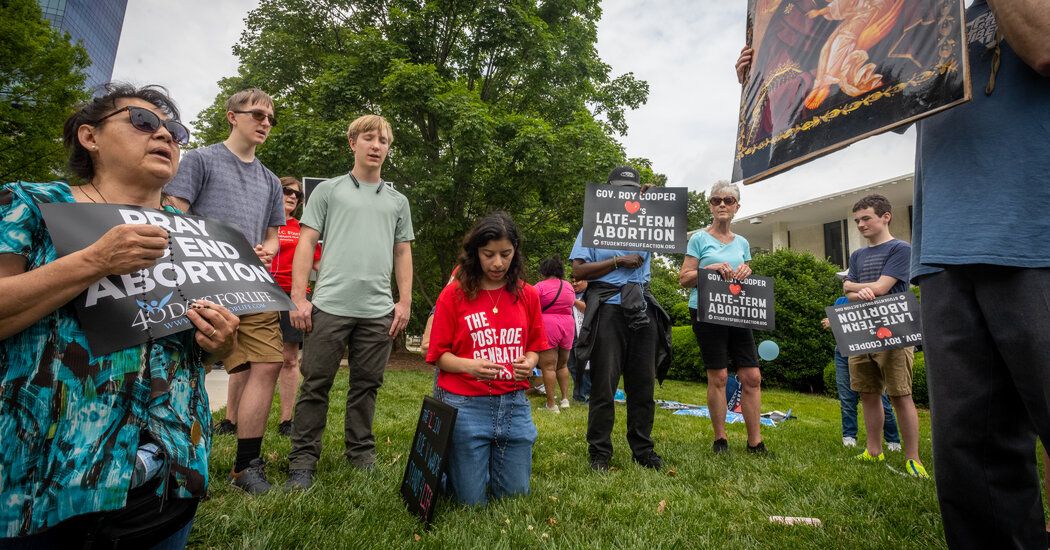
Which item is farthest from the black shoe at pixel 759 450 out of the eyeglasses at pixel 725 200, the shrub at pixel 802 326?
the shrub at pixel 802 326

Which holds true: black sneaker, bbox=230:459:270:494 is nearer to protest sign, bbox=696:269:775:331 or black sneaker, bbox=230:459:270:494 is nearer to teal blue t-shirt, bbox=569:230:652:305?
teal blue t-shirt, bbox=569:230:652:305

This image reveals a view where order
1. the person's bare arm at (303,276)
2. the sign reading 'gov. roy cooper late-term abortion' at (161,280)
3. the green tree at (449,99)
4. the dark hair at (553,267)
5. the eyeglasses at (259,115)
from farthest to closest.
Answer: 1. the green tree at (449,99)
2. the dark hair at (553,267)
3. the person's bare arm at (303,276)
4. the eyeglasses at (259,115)
5. the sign reading 'gov. roy cooper late-term abortion' at (161,280)

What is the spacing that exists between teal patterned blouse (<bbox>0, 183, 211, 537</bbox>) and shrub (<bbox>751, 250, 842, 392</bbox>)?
11.6 metres

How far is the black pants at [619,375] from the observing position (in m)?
3.75

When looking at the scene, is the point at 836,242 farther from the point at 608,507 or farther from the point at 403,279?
the point at 608,507

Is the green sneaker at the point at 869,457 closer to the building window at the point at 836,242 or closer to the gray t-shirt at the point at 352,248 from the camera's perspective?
the gray t-shirt at the point at 352,248

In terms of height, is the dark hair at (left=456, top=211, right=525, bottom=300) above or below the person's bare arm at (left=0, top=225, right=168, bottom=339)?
above

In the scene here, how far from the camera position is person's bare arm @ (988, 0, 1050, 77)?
1242mm

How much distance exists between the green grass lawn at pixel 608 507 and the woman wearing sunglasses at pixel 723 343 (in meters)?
0.32

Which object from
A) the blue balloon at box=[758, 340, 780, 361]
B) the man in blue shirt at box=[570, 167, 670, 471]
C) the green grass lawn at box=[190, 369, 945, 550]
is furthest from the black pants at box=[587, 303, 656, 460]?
the blue balloon at box=[758, 340, 780, 361]

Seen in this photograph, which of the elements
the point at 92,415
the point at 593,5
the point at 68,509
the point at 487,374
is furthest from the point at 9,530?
the point at 593,5

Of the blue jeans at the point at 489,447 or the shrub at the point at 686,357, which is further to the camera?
the shrub at the point at 686,357

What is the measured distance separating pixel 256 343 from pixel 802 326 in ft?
37.7

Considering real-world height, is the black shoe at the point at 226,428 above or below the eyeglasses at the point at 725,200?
below
